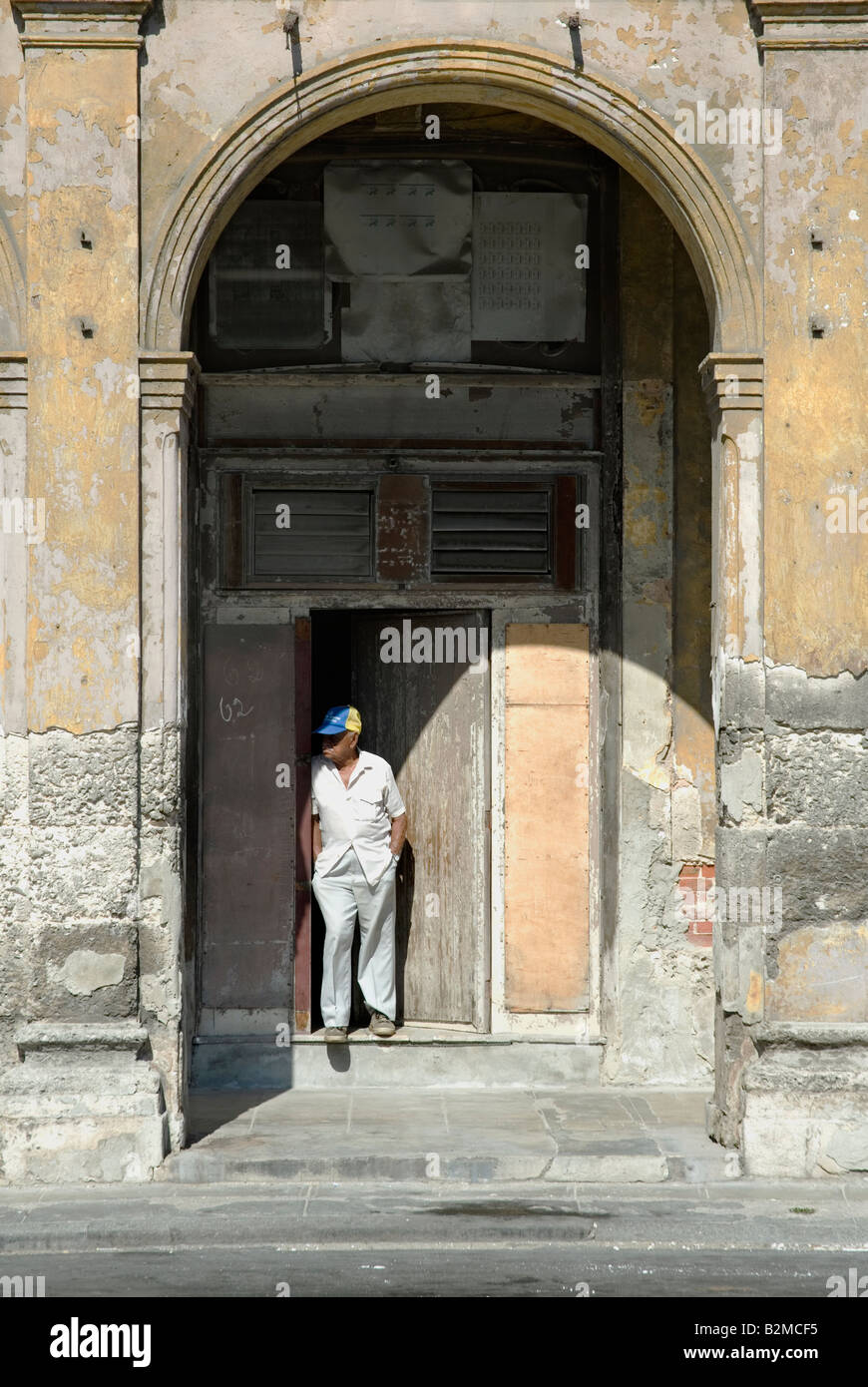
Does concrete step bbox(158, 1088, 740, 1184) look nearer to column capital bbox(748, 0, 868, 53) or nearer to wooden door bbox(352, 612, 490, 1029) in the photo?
wooden door bbox(352, 612, 490, 1029)

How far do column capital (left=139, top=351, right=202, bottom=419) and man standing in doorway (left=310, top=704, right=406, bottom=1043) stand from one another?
82.9 inches

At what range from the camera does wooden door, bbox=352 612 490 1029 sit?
27.3 feet

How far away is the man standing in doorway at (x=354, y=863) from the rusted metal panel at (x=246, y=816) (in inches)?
7.8

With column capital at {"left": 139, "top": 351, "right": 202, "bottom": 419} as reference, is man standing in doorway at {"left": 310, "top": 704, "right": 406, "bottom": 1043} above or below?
below

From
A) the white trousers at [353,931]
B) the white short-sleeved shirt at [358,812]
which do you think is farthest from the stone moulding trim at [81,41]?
→ the white trousers at [353,931]

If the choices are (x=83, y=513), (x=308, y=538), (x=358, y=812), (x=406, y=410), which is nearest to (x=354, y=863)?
(x=358, y=812)

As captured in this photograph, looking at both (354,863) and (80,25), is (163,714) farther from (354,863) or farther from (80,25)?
(80,25)

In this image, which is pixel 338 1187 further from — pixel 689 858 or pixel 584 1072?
pixel 689 858

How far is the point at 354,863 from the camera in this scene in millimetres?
8234

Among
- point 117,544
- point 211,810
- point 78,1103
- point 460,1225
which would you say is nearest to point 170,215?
point 117,544

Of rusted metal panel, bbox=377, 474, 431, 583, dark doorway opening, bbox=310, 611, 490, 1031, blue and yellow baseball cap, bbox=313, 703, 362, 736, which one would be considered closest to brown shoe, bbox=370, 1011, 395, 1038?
dark doorway opening, bbox=310, 611, 490, 1031

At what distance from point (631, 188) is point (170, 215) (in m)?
2.63

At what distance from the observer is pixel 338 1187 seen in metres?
6.50

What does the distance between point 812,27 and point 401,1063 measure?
201 inches
